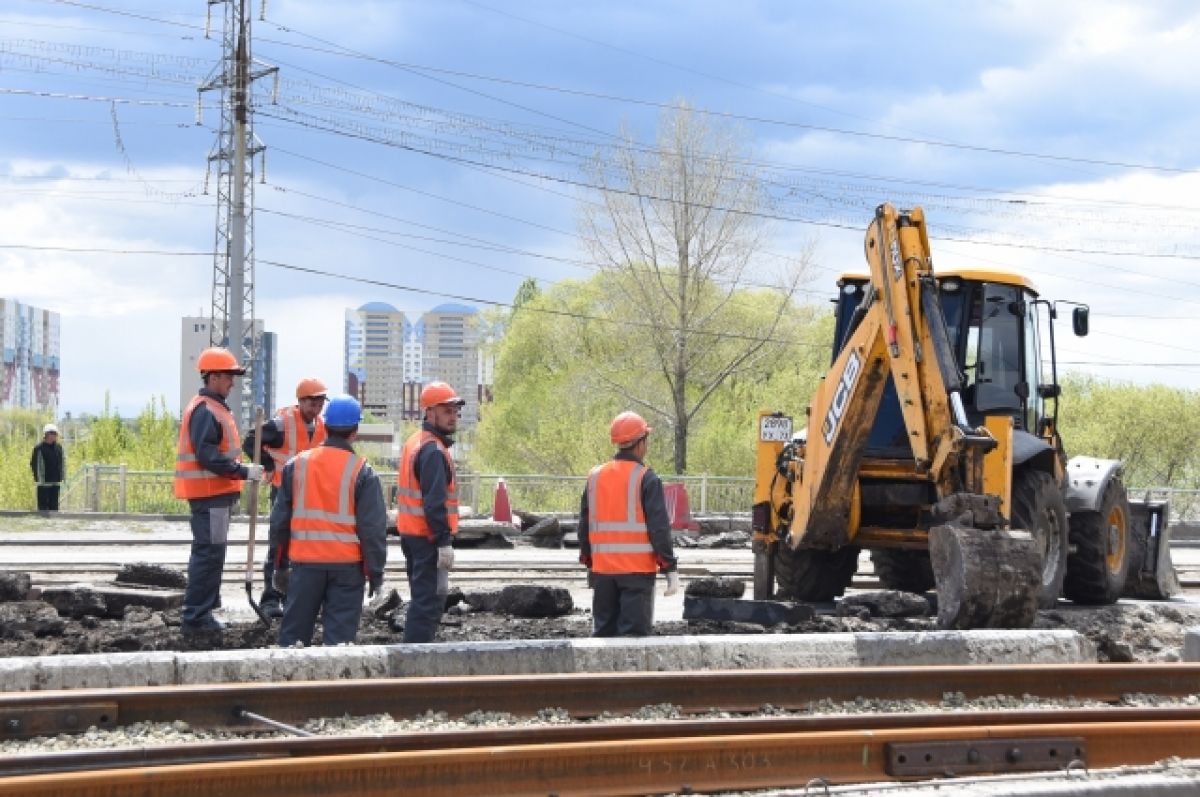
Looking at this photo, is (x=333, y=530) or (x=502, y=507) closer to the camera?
(x=333, y=530)

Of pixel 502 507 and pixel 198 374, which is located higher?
pixel 198 374

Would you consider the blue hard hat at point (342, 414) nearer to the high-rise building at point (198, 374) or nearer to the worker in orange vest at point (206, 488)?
the worker in orange vest at point (206, 488)

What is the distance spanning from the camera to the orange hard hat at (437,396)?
9.07 meters

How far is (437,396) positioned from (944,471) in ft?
12.5

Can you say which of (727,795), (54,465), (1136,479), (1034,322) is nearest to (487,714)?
(727,795)

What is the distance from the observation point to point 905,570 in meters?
14.6

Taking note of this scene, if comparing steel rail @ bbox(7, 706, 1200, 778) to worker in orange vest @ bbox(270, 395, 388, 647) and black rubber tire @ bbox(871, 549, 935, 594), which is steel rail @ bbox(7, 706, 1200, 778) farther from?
black rubber tire @ bbox(871, 549, 935, 594)

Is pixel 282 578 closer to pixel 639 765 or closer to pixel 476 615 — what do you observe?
pixel 476 615

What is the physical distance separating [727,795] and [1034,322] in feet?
27.2

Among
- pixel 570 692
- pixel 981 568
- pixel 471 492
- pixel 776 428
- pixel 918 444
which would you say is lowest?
pixel 570 692

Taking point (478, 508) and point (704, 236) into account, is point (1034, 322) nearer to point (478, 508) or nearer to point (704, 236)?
point (478, 508)

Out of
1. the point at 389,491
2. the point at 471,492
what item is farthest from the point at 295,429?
the point at 471,492

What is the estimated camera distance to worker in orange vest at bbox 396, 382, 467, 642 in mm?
8750

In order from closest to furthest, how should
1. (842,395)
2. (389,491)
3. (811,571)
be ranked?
(842,395) → (811,571) → (389,491)
